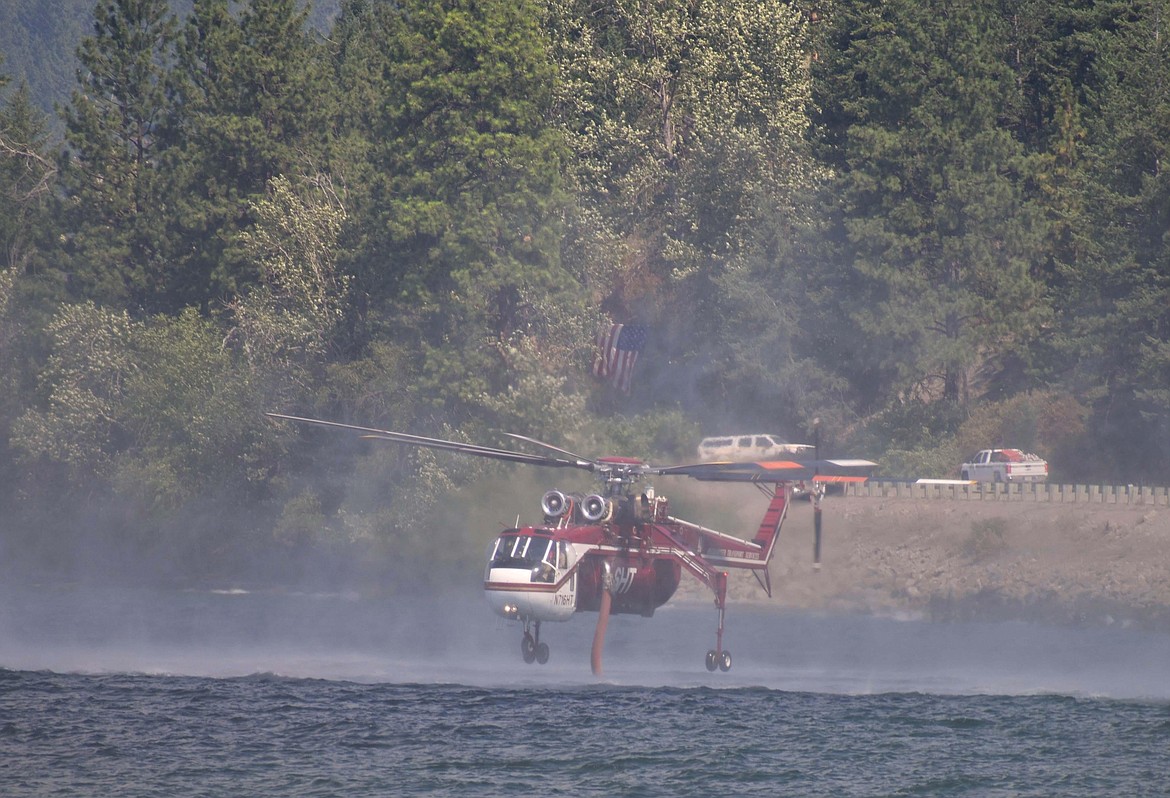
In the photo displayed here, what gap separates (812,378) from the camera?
69.7 metres

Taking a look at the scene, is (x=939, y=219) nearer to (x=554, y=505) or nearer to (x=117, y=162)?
(x=554, y=505)

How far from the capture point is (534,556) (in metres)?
32.7

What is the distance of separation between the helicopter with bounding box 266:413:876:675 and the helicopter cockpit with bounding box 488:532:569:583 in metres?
0.02

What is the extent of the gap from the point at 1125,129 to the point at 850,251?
40.8 feet

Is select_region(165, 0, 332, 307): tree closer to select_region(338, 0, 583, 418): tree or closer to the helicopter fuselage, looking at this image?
select_region(338, 0, 583, 418): tree

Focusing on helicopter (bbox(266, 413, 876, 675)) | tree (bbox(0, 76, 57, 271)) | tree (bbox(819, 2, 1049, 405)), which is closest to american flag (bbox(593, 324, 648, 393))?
tree (bbox(819, 2, 1049, 405))

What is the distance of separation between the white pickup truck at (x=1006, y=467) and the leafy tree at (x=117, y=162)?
44.1 meters

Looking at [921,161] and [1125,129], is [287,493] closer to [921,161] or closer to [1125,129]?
[921,161]

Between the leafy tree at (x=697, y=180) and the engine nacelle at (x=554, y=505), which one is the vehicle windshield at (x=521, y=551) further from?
the leafy tree at (x=697, y=180)

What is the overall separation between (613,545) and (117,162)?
57.5 m

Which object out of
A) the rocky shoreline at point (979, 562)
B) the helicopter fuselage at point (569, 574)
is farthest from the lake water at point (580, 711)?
the helicopter fuselage at point (569, 574)

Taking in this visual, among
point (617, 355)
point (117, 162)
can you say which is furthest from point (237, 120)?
point (617, 355)

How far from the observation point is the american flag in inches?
2719

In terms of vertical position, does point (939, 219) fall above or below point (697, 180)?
below
